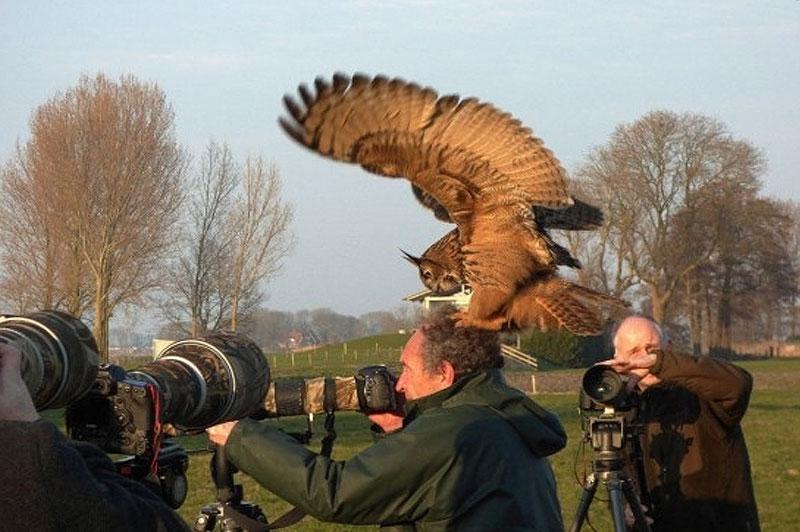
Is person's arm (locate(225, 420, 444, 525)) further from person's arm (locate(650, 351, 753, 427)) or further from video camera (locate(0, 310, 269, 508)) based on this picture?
person's arm (locate(650, 351, 753, 427))

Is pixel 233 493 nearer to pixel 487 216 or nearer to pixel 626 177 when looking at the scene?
pixel 487 216

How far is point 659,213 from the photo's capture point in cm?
5050

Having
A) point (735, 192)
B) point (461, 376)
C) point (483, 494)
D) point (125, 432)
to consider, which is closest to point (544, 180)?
point (461, 376)

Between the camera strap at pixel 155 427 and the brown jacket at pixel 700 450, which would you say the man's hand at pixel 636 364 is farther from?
the camera strap at pixel 155 427

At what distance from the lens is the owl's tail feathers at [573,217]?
512cm

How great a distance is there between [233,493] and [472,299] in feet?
4.80

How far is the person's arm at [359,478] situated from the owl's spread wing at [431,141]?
6.57 ft

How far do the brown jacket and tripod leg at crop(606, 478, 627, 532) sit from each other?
228mm

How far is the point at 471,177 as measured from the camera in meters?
4.88

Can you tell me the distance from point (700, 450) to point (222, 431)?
2.34m

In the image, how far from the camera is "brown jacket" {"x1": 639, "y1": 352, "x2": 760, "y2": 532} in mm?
4562

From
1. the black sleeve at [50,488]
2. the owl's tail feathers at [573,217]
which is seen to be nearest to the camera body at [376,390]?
the black sleeve at [50,488]

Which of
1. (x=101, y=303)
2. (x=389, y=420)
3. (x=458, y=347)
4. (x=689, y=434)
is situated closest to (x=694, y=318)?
(x=101, y=303)

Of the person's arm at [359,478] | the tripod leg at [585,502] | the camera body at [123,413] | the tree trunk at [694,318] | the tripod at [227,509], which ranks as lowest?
the tripod leg at [585,502]
